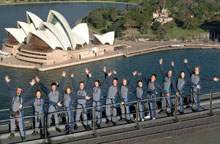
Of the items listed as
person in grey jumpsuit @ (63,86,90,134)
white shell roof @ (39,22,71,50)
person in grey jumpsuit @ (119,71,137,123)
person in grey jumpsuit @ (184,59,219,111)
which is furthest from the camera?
white shell roof @ (39,22,71,50)

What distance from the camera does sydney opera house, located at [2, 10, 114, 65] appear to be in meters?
47.0

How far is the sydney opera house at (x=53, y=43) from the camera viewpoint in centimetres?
4700

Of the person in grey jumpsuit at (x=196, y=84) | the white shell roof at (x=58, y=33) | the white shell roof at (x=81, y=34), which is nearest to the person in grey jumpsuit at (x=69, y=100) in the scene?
the person in grey jumpsuit at (x=196, y=84)

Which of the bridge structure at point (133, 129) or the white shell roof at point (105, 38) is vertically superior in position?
the white shell roof at point (105, 38)

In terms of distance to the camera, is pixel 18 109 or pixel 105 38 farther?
A: pixel 105 38

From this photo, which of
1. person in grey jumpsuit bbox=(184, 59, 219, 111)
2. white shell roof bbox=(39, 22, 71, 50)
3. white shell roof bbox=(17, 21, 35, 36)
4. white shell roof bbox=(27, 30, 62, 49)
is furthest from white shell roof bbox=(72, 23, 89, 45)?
person in grey jumpsuit bbox=(184, 59, 219, 111)

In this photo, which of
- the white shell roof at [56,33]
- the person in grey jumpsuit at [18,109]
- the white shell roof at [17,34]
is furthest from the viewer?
the white shell roof at [17,34]

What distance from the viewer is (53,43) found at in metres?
48.2

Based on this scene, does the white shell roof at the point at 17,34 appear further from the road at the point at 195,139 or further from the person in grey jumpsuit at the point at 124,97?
the road at the point at 195,139

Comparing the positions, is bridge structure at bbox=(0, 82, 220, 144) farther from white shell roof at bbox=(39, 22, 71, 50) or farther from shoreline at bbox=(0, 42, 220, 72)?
white shell roof at bbox=(39, 22, 71, 50)

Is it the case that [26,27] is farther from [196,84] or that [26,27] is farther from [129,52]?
[196,84]

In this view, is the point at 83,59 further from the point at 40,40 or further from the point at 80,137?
the point at 80,137

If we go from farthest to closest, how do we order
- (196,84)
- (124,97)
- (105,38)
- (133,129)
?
(105,38)
(196,84)
(124,97)
(133,129)

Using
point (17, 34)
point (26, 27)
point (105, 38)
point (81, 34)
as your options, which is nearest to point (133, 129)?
point (81, 34)
